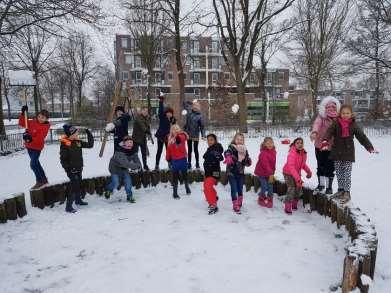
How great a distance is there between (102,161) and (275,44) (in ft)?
90.7

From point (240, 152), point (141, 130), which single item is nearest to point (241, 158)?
point (240, 152)

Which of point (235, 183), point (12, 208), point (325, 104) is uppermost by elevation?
point (325, 104)

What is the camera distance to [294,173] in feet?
19.8

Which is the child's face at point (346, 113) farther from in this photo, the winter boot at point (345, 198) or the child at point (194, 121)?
the child at point (194, 121)

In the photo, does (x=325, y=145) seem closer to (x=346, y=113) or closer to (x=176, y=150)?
(x=346, y=113)

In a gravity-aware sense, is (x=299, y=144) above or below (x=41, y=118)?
below

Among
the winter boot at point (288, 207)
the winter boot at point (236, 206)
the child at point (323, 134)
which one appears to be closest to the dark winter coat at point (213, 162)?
the winter boot at point (236, 206)

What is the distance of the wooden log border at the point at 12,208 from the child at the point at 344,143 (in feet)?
17.6

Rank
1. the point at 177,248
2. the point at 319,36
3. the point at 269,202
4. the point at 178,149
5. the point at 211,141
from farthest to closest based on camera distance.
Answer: the point at 319,36 < the point at 178,149 < the point at 269,202 < the point at 211,141 < the point at 177,248

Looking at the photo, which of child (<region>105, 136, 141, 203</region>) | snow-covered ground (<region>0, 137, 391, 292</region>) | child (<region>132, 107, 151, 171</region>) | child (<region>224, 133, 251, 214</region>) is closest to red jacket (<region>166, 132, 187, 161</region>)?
child (<region>105, 136, 141, 203</region>)

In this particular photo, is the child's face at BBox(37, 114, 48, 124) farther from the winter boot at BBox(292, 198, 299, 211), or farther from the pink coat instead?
the winter boot at BBox(292, 198, 299, 211)

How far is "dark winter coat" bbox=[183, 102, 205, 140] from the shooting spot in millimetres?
8883

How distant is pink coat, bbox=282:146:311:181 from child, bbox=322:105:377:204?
59 cm

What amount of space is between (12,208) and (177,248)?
10.6 ft
